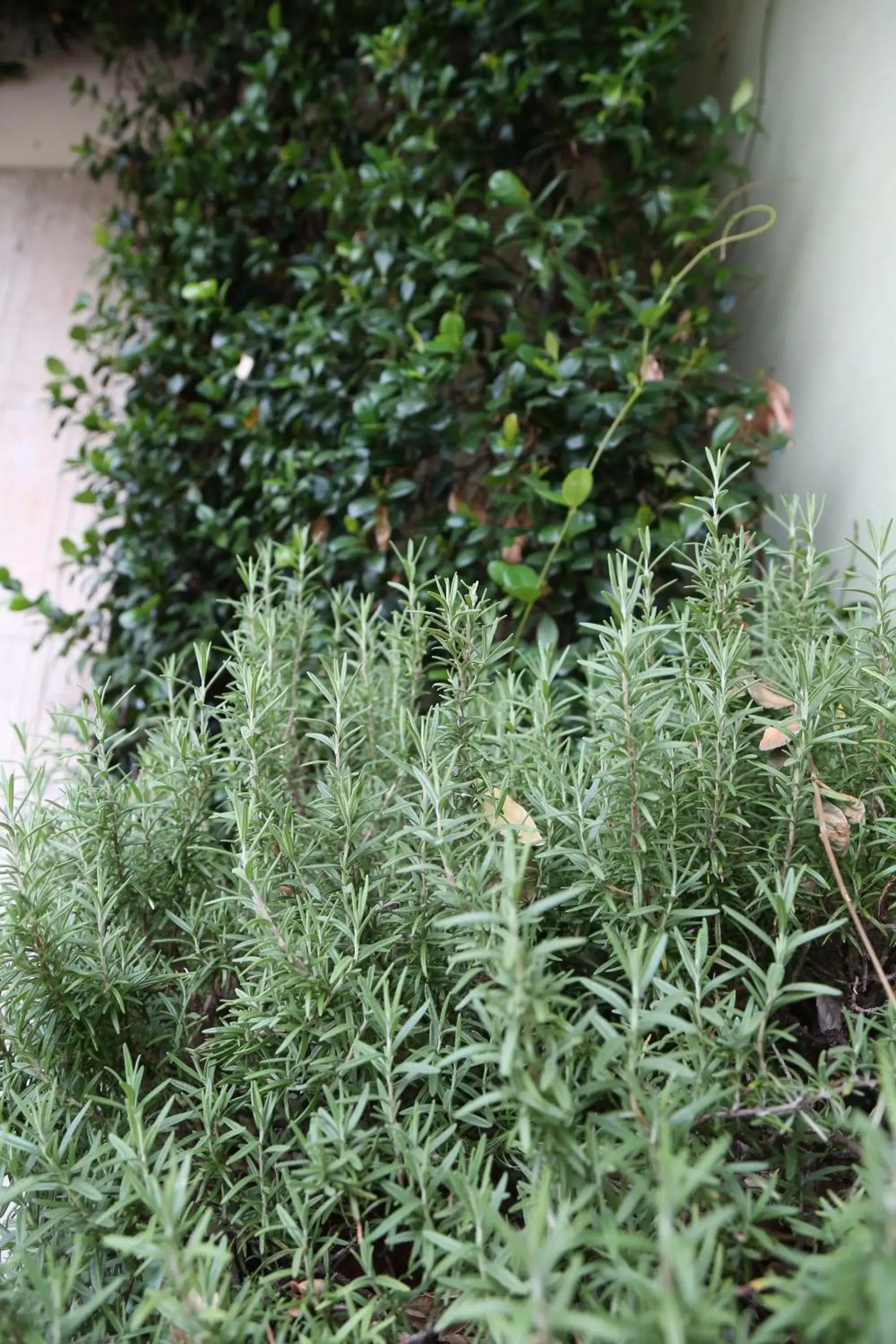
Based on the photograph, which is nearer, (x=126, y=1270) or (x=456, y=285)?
(x=126, y=1270)

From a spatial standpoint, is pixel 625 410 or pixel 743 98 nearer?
pixel 625 410

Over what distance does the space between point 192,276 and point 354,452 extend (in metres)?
0.60

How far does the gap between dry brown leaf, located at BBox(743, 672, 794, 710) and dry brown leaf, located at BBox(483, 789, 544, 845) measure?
0.56 feet

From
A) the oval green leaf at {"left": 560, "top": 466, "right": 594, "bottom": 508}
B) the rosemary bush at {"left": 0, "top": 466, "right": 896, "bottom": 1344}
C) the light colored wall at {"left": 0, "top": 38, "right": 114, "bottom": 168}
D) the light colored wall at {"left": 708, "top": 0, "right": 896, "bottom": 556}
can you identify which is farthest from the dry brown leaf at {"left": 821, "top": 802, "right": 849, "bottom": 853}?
the light colored wall at {"left": 0, "top": 38, "right": 114, "bottom": 168}

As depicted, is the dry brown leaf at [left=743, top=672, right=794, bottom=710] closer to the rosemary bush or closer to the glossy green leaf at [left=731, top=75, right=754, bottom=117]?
the rosemary bush

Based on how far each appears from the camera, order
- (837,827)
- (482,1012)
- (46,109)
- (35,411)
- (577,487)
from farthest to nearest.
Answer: (46,109) → (35,411) → (577,487) → (837,827) → (482,1012)

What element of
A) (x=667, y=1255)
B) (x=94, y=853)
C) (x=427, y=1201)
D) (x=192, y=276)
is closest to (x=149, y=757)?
(x=94, y=853)

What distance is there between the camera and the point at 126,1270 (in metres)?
0.49

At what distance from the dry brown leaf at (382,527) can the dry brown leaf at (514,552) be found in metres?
0.20

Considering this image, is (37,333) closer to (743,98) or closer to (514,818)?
(743,98)

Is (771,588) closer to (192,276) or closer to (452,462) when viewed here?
(452,462)

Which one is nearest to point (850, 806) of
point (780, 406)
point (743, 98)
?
point (780, 406)

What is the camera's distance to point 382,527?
1.34 meters

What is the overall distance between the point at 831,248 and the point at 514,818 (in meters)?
1.06
